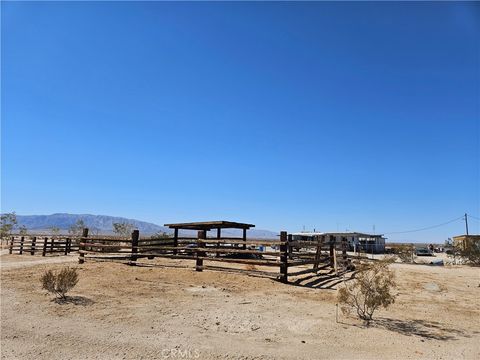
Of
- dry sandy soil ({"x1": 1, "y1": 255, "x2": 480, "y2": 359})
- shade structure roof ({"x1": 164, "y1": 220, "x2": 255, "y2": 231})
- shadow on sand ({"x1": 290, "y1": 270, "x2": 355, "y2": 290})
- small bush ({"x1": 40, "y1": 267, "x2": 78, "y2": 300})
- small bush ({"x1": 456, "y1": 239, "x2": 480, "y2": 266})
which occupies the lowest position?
dry sandy soil ({"x1": 1, "y1": 255, "x2": 480, "y2": 359})

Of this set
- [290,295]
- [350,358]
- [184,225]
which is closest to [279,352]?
[350,358]

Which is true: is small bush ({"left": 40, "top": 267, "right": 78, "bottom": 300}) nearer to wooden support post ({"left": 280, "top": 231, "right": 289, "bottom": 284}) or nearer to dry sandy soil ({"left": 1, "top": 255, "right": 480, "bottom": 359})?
dry sandy soil ({"left": 1, "top": 255, "right": 480, "bottom": 359})

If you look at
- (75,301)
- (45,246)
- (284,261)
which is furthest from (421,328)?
(45,246)

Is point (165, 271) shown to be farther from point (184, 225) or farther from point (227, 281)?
point (184, 225)

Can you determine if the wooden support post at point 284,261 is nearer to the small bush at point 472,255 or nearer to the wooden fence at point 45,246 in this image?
the wooden fence at point 45,246

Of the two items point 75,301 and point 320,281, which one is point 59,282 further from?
point 320,281

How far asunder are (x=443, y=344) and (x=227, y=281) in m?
7.99

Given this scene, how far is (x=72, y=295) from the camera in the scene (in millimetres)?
10070

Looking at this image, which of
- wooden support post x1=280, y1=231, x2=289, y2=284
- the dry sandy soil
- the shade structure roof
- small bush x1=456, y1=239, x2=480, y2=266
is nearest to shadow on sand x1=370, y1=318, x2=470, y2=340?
the dry sandy soil

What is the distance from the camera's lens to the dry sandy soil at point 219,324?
234 inches

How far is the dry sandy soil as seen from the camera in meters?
5.95

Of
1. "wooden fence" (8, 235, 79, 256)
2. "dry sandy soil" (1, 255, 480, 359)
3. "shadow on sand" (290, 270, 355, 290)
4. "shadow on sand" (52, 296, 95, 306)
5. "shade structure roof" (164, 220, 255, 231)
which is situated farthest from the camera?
"wooden fence" (8, 235, 79, 256)

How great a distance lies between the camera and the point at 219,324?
7.51 metres

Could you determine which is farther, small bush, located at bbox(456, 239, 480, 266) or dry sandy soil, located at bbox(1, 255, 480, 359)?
small bush, located at bbox(456, 239, 480, 266)
